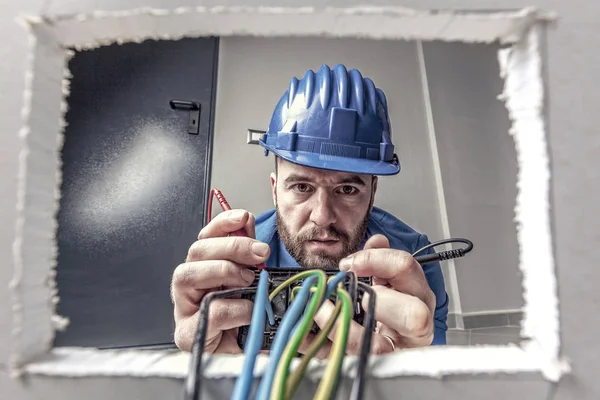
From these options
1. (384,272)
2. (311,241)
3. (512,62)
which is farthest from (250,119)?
(512,62)

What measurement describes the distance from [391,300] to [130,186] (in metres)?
1.07

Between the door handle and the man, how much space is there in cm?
47

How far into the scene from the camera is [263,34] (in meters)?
0.21

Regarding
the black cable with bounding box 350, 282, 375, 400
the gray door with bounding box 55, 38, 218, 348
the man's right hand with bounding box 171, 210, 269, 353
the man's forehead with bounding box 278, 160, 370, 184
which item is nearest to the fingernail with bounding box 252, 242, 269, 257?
the man's right hand with bounding box 171, 210, 269, 353

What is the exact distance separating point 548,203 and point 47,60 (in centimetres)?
29

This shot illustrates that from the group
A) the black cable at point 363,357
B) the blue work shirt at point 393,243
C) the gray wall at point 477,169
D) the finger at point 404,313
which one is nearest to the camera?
the black cable at point 363,357

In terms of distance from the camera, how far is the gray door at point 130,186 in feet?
3.46

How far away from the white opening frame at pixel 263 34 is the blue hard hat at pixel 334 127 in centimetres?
44

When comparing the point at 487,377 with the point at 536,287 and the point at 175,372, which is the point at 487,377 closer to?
the point at 536,287

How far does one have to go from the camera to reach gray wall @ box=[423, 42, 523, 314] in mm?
1211

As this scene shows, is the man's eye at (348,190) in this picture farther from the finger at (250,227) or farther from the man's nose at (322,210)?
the finger at (250,227)

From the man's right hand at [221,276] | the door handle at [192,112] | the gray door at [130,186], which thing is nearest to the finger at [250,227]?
the man's right hand at [221,276]

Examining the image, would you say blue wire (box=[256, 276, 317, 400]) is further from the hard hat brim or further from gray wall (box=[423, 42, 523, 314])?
gray wall (box=[423, 42, 523, 314])

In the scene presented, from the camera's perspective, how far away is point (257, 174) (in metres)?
1.35
